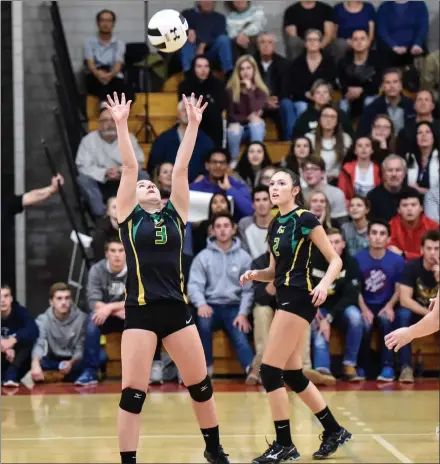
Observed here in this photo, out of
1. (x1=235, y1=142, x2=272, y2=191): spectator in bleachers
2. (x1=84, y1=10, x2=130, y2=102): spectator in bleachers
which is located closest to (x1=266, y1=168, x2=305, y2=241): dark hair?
(x1=235, y1=142, x2=272, y2=191): spectator in bleachers

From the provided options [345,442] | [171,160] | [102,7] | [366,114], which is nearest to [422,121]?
[366,114]

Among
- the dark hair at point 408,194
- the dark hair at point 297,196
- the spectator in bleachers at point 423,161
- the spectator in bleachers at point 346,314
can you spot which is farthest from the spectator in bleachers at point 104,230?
the dark hair at point 297,196

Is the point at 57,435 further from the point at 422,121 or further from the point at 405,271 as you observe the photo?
the point at 422,121

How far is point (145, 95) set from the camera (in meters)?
13.1

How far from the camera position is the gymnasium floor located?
727 cm

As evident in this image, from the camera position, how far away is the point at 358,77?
1330cm

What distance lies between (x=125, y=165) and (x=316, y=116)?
21.9 ft

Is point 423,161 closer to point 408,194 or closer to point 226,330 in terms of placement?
point 408,194

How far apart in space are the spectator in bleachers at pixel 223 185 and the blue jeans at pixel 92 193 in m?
1.18

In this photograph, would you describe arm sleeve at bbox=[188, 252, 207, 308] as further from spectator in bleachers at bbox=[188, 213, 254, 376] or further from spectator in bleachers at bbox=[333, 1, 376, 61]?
spectator in bleachers at bbox=[333, 1, 376, 61]

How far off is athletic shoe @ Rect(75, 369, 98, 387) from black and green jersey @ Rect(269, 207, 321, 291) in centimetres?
388

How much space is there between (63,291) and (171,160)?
2371 millimetres

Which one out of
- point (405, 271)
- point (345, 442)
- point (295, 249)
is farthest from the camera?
point (405, 271)

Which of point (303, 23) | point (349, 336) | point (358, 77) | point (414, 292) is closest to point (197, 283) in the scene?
point (349, 336)
